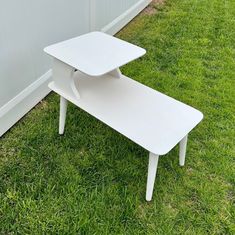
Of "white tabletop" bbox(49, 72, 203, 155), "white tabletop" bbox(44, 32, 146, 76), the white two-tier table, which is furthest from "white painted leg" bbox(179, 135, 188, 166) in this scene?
"white tabletop" bbox(44, 32, 146, 76)

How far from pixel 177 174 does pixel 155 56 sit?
1343 mm

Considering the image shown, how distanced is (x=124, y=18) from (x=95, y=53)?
175cm

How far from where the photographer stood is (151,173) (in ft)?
5.32

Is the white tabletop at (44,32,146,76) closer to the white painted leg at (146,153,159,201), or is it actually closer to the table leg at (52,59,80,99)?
the table leg at (52,59,80,99)

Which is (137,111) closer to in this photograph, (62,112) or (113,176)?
(113,176)

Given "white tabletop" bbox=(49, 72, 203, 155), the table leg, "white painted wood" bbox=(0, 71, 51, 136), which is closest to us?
"white tabletop" bbox=(49, 72, 203, 155)

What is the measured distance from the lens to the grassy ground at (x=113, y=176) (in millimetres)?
1627

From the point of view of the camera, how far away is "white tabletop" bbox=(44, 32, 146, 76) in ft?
5.30

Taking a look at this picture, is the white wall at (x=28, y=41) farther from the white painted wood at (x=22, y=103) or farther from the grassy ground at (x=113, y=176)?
the grassy ground at (x=113, y=176)

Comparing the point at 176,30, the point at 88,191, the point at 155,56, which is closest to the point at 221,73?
the point at 155,56

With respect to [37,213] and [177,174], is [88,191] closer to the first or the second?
[37,213]

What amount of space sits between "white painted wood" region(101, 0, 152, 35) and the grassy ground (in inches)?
25.7

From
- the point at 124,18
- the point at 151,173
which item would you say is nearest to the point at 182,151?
the point at 151,173

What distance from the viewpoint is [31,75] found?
7.12ft
